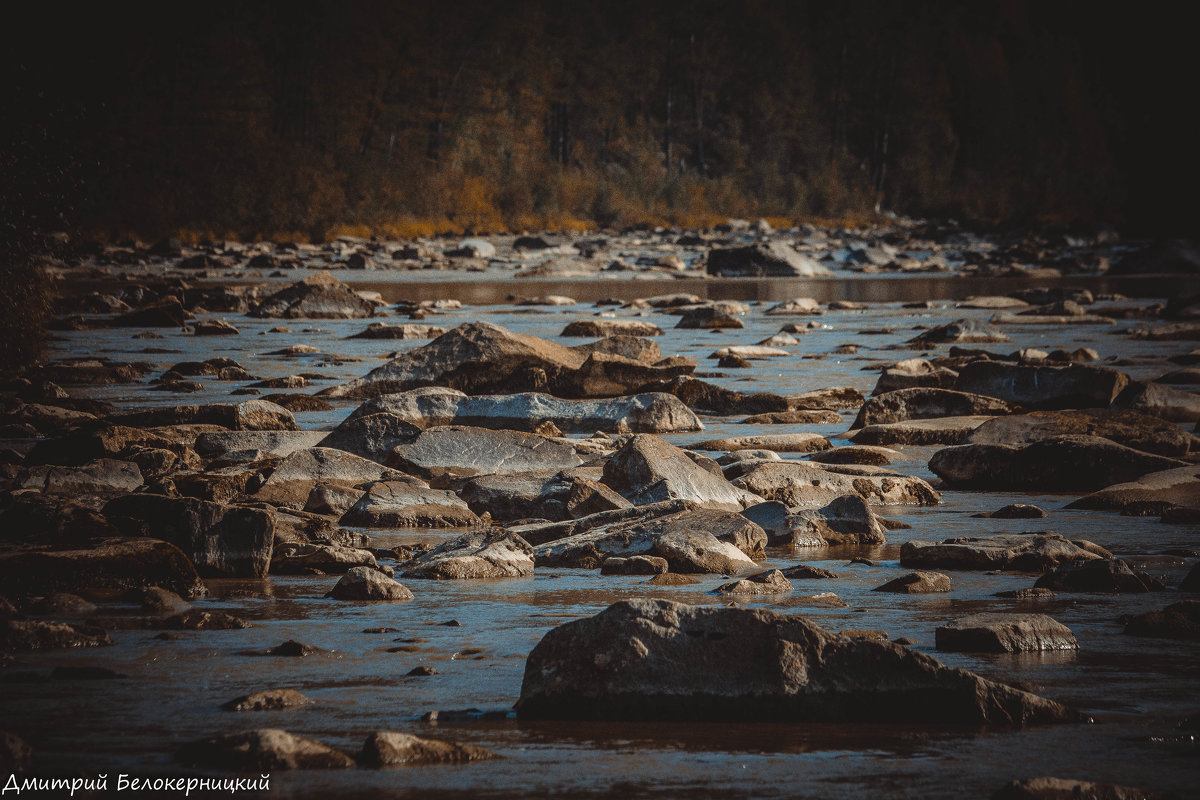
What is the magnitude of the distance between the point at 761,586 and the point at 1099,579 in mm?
1397

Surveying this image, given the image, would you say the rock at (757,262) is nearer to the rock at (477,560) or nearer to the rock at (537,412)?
the rock at (537,412)

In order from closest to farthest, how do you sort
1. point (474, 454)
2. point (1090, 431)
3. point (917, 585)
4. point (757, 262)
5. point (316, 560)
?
point (917, 585) < point (316, 560) < point (474, 454) < point (1090, 431) < point (757, 262)

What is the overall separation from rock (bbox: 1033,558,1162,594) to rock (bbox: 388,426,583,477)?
11.0 ft

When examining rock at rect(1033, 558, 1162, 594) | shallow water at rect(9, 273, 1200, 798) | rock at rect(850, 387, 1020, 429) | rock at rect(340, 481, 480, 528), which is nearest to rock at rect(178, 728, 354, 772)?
shallow water at rect(9, 273, 1200, 798)

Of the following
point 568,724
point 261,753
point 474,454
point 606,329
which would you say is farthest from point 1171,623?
point 606,329

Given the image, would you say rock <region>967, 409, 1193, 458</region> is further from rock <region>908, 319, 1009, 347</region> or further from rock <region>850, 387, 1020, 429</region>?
rock <region>908, 319, 1009, 347</region>


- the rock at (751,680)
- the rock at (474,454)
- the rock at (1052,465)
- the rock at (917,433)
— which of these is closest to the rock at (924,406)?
the rock at (917,433)

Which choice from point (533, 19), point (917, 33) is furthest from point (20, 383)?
point (917, 33)

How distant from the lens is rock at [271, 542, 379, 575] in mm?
6160

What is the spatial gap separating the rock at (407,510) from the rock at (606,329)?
12.0 meters

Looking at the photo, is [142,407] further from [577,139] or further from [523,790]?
[577,139]

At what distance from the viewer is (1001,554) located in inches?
246

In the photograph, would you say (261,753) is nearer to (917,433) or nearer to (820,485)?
(820,485)

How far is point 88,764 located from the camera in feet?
11.3
